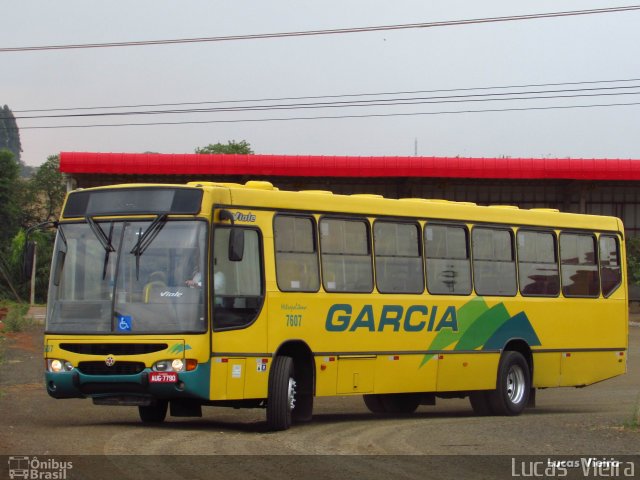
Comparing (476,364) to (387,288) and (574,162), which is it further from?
(574,162)

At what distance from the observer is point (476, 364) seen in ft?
60.3

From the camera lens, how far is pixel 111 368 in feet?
46.3

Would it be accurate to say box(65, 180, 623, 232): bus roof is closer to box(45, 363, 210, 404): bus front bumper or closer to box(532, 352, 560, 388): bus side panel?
box(45, 363, 210, 404): bus front bumper

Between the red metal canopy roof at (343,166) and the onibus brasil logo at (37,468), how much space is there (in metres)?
36.9

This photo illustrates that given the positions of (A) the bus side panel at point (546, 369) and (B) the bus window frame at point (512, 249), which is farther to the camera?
(A) the bus side panel at point (546, 369)

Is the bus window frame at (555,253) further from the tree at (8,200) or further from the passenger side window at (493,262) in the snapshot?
the tree at (8,200)

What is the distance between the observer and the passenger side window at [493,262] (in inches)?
731

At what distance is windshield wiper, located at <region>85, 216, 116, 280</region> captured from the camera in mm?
14438

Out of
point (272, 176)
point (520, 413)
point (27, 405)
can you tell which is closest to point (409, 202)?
point (520, 413)

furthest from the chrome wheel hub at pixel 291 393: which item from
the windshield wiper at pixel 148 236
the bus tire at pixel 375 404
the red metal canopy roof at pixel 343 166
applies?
the red metal canopy roof at pixel 343 166

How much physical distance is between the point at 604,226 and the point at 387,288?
6.18 metres

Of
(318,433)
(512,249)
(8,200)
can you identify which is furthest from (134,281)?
(8,200)

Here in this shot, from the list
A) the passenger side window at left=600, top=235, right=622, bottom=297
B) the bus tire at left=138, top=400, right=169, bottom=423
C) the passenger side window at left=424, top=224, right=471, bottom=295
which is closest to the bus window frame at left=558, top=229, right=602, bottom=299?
the passenger side window at left=600, top=235, right=622, bottom=297
